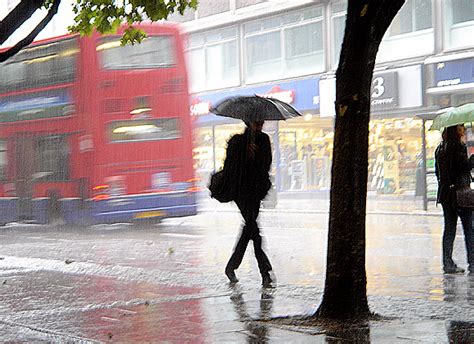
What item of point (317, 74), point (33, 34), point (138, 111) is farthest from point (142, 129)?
point (317, 74)

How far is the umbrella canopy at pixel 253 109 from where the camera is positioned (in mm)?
10422

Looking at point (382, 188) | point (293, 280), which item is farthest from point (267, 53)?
point (293, 280)

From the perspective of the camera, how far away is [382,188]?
104 ft

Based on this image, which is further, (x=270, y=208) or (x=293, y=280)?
(x=270, y=208)

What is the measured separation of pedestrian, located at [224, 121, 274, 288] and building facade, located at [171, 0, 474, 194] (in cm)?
1838

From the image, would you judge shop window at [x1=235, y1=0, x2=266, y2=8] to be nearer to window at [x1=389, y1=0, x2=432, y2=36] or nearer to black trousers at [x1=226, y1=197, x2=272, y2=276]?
window at [x1=389, y1=0, x2=432, y2=36]

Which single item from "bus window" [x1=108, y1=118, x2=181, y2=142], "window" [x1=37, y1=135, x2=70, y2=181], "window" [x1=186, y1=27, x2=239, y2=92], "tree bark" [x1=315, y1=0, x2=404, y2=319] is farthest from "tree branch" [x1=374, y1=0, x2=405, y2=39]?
"window" [x1=186, y1=27, x2=239, y2=92]

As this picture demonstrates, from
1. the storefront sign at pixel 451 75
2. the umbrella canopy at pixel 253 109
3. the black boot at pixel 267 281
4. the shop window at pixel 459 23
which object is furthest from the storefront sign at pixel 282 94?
the black boot at pixel 267 281

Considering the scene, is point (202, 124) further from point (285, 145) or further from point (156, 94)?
point (156, 94)

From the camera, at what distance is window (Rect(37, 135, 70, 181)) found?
810 inches

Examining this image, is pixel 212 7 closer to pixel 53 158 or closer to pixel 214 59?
pixel 214 59

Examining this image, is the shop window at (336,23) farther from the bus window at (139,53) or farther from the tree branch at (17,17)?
the tree branch at (17,17)

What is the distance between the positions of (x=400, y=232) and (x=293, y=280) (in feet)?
24.3

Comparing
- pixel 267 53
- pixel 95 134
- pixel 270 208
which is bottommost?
pixel 270 208
